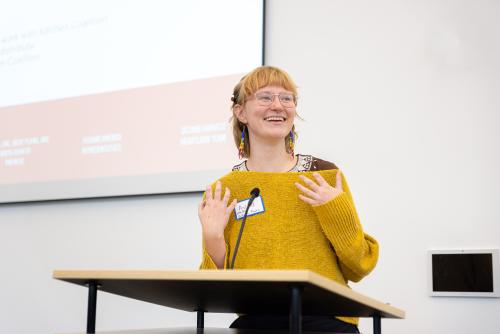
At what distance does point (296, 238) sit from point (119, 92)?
73.4 inches

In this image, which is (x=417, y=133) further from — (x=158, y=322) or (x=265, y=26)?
(x=158, y=322)

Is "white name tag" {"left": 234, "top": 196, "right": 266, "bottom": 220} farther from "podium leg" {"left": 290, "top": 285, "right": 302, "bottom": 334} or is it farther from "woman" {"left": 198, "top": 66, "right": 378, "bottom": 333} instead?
"podium leg" {"left": 290, "top": 285, "right": 302, "bottom": 334}

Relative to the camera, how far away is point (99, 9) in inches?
124

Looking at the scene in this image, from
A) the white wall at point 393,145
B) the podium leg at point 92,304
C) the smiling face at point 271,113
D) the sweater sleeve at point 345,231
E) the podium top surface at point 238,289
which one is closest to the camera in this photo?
the podium top surface at point 238,289

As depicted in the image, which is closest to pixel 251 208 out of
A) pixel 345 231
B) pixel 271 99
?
pixel 345 231

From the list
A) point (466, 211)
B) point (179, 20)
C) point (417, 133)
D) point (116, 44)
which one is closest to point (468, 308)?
point (466, 211)

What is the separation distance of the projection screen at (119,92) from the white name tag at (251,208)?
126cm

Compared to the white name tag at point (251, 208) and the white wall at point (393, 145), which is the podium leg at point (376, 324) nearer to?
the white name tag at point (251, 208)

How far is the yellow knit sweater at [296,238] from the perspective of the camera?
4.36 feet

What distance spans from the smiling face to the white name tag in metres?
0.23

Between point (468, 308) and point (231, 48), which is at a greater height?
point (231, 48)

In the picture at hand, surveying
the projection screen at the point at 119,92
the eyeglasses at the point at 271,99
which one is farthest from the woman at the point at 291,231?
the projection screen at the point at 119,92

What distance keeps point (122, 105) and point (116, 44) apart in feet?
1.04

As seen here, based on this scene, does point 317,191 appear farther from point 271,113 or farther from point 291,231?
point 271,113
